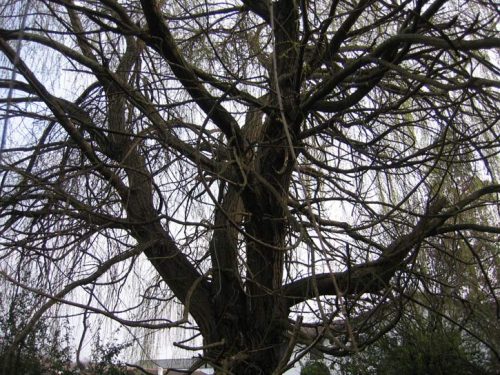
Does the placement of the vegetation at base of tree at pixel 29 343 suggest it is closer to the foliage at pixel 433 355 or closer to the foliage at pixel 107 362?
the foliage at pixel 107 362

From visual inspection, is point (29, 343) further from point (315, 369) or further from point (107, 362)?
point (315, 369)

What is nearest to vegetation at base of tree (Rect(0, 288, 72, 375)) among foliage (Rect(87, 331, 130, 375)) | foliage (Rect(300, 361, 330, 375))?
foliage (Rect(87, 331, 130, 375))

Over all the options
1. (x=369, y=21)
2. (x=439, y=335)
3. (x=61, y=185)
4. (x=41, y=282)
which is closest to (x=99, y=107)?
(x=61, y=185)

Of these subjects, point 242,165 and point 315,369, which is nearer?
point 242,165

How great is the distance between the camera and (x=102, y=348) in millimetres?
6191

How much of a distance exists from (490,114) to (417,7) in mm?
1417

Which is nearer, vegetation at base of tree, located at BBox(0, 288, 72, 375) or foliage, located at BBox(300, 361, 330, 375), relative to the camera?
vegetation at base of tree, located at BBox(0, 288, 72, 375)

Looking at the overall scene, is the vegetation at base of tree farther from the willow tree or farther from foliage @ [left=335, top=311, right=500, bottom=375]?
foliage @ [left=335, top=311, right=500, bottom=375]

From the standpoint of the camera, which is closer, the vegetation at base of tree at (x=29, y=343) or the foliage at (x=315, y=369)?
the vegetation at base of tree at (x=29, y=343)

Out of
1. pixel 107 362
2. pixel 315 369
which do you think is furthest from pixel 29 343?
pixel 315 369

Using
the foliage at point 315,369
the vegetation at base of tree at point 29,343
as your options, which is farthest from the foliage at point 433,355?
the vegetation at base of tree at point 29,343

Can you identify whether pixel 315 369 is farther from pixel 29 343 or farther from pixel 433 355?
pixel 29 343

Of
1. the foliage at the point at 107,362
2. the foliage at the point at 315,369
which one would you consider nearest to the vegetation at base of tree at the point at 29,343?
the foliage at the point at 107,362

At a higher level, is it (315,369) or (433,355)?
(315,369)
